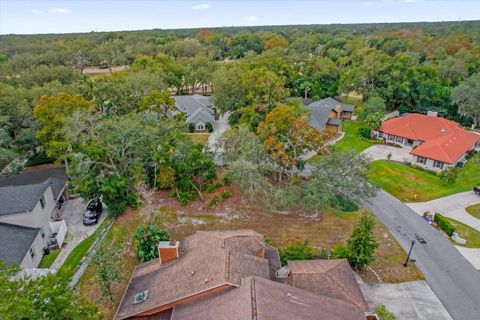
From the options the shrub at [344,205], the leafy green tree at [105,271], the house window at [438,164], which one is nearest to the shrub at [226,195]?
the shrub at [344,205]

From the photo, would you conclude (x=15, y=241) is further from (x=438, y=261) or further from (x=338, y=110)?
(x=338, y=110)

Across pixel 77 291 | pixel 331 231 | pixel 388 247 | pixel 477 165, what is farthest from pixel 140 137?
pixel 477 165

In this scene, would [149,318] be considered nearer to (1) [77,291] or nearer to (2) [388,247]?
(1) [77,291]

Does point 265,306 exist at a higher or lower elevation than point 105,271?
higher

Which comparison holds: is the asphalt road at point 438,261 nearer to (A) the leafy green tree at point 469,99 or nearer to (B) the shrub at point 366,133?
(B) the shrub at point 366,133

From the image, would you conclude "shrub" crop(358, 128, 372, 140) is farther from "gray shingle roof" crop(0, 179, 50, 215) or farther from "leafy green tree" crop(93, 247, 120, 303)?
"gray shingle roof" crop(0, 179, 50, 215)

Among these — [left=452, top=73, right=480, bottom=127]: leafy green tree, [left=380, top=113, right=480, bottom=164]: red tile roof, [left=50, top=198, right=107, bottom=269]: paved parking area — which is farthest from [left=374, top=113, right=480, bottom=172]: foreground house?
[left=50, top=198, right=107, bottom=269]: paved parking area

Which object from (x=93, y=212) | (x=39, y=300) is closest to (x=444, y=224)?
(x=39, y=300)
